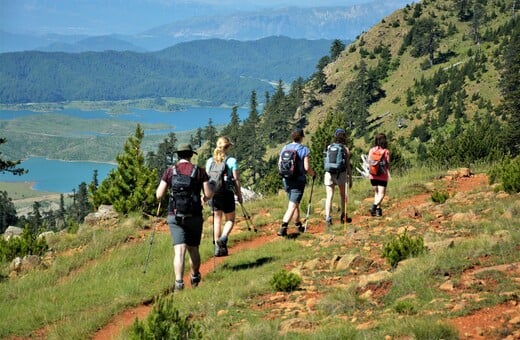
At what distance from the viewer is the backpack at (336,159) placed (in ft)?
40.9

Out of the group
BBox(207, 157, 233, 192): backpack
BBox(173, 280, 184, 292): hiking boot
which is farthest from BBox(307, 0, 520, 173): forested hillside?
BBox(173, 280, 184, 292): hiking boot

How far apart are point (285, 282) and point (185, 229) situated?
2033 mm

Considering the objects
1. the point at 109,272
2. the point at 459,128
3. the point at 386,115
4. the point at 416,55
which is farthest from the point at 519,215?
the point at 416,55

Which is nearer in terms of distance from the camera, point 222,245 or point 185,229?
point 185,229

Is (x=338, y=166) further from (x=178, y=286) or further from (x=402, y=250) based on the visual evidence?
(x=178, y=286)

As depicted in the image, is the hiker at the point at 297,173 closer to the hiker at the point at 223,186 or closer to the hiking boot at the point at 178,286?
the hiker at the point at 223,186

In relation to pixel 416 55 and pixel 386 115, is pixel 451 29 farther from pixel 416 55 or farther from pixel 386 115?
pixel 386 115

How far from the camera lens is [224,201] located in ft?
37.0

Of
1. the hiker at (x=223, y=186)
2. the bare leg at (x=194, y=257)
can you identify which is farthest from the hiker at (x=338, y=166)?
the bare leg at (x=194, y=257)

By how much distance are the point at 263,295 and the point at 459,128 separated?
76967 mm

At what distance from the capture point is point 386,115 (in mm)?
105875

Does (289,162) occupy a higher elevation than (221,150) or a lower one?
lower

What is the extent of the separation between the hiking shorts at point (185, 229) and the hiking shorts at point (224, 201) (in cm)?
191

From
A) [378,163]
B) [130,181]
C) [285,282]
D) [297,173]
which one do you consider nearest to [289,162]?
[297,173]
